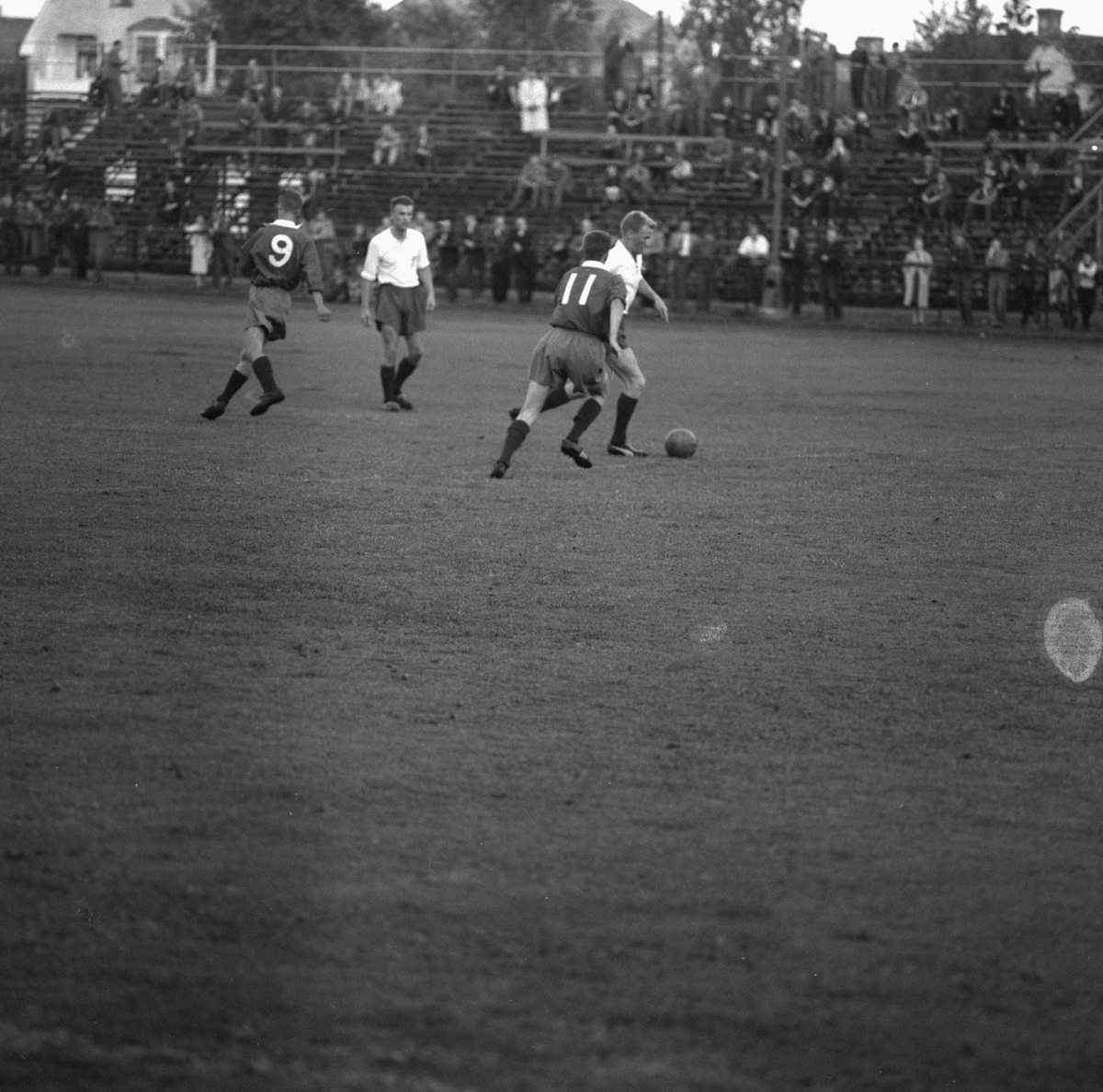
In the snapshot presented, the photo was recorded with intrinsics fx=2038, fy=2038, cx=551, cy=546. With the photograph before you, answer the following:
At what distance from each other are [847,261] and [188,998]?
118 ft

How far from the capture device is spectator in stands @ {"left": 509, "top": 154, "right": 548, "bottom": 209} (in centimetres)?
4228

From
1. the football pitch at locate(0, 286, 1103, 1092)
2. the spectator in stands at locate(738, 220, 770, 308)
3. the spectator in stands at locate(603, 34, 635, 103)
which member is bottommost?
the football pitch at locate(0, 286, 1103, 1092)

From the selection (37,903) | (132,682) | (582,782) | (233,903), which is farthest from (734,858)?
(132,682)

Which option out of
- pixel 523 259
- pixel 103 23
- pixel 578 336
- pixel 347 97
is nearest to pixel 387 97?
pixel 347 97

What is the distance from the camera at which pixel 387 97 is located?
4766cm

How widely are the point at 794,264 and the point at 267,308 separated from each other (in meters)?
24.0

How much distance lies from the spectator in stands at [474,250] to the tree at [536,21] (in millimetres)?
42500

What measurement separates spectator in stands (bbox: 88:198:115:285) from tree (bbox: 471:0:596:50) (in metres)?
40.8

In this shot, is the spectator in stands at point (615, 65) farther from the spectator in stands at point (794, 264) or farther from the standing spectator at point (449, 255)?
the spectator in stands at point (794, 264)

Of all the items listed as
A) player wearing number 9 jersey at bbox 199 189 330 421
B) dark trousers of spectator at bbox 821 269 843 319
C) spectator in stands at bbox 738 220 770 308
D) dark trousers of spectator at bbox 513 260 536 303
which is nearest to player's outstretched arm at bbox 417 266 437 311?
player wearing number 9 jersey at bbox 199 189 330 421

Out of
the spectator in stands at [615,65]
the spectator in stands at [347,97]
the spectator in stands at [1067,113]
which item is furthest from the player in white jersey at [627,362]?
the spectator in stands at [347,97]

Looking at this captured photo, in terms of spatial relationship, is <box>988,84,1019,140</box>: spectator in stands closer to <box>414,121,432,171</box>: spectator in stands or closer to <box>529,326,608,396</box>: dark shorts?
<box>414,121,432,171</box>: spectator in stands

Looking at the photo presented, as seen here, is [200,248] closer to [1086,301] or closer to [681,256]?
[681,256]

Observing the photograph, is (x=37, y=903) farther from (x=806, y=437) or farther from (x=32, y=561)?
(x=806, y=437)
